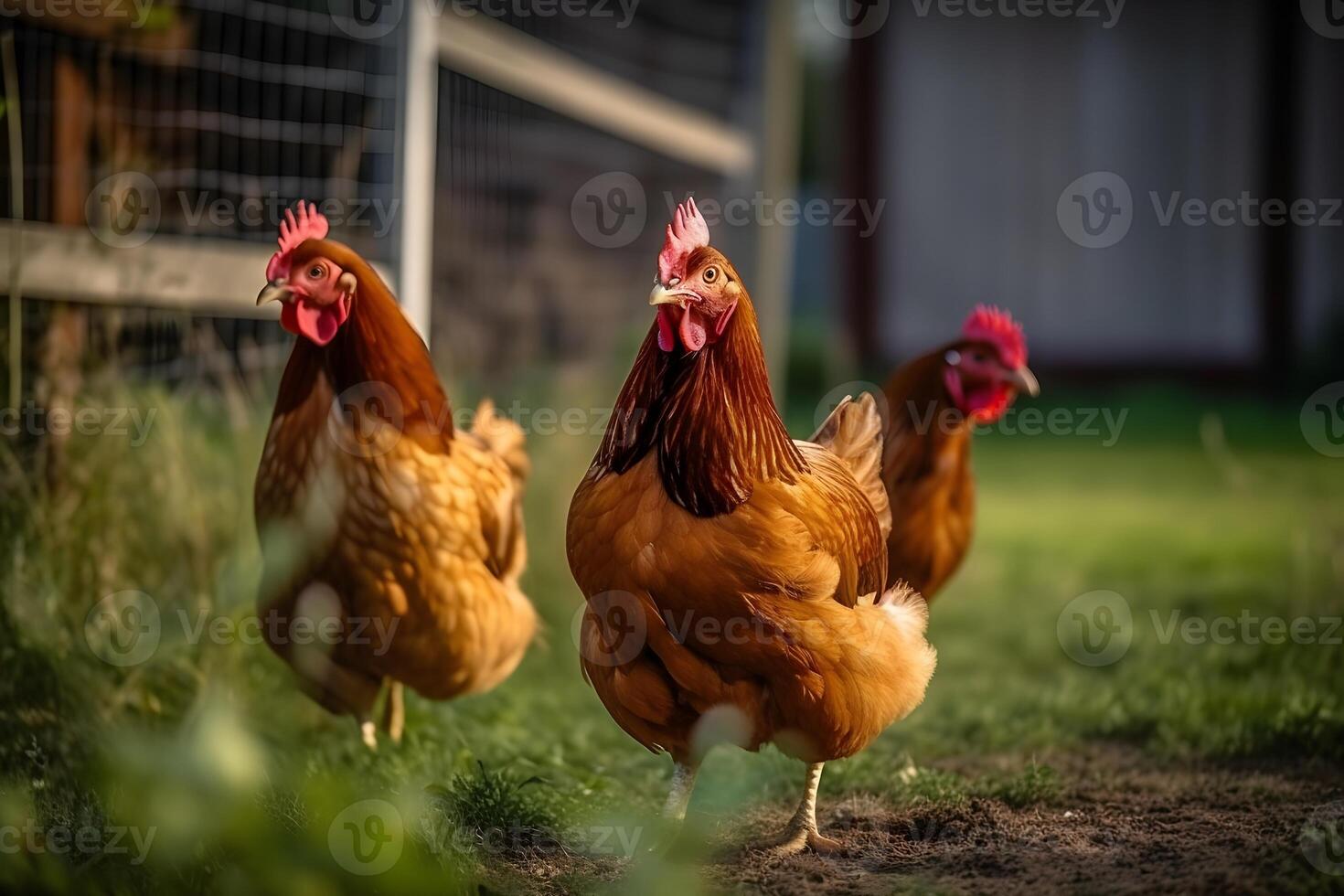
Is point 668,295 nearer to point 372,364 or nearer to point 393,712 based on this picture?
point 372,364

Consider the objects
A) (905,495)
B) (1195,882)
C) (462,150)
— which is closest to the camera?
(1195,882)

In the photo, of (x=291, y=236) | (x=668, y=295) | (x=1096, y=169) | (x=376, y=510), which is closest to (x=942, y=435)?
(x=668, y=295)

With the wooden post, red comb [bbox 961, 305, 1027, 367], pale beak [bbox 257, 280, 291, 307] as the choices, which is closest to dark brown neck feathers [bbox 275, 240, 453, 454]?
pale beak [bbox 257, 280, 291, 307]

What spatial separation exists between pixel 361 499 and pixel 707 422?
1.01 m

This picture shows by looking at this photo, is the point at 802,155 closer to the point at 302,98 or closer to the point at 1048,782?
the point at 302,98

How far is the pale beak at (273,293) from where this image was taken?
3012 millimetres

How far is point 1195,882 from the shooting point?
2.52 metres

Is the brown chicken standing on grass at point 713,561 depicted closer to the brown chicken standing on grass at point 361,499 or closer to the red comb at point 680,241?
the red comb at point 680,241

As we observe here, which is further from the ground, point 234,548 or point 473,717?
point 234,548

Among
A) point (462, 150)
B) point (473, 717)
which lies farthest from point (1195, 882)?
point (462, 150)

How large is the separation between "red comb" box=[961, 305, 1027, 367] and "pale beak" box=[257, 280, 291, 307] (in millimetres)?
1940

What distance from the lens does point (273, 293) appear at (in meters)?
3.05

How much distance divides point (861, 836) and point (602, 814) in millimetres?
601

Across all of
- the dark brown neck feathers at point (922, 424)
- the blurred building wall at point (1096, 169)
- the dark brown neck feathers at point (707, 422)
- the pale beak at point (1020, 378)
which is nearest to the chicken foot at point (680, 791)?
the dark brown neck feathers at point (707, 422)
